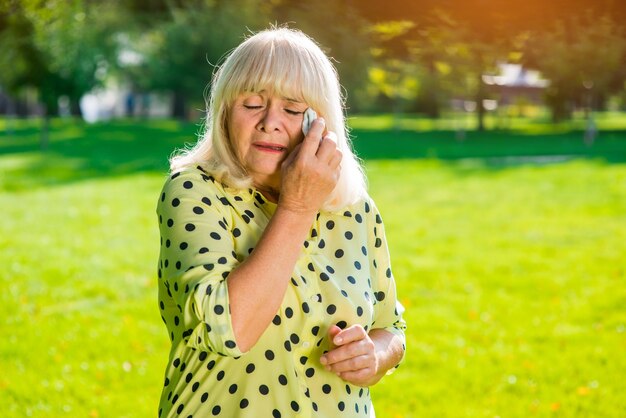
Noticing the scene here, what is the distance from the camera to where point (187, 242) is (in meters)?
2.02

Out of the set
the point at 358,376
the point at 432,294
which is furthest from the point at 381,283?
the point at 432,294

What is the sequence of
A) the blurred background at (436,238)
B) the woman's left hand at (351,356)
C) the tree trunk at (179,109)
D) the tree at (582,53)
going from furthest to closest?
1. the tree trunk at (179,109)
2. the blurred background at (436,238)
3. the tree at (582,53)
4. the woman's left hand at (351,356)

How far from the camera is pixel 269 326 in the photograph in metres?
2.13

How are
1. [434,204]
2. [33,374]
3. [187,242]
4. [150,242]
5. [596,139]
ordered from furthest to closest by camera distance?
[596,139]
[434,204]
[150,242]
[33,374]
[187,242]

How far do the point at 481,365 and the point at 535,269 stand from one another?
3567 millimetres

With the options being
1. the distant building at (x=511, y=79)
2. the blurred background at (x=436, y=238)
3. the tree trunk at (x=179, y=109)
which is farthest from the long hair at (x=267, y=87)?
the tree trunk at (x=179, y=109)

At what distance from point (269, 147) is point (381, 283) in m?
0.57

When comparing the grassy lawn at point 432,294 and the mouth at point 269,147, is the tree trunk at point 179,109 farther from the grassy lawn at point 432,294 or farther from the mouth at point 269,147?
the mouth at point 269,147

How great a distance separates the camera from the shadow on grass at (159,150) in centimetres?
2094

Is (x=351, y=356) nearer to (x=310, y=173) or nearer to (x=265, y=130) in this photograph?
(x=310, y=173)

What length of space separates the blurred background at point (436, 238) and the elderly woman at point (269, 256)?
816 millimetres

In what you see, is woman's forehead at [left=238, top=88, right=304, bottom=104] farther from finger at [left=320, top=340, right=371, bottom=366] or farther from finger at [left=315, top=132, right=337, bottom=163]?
finger at [left=320, top=340, right=371, bottom=366]

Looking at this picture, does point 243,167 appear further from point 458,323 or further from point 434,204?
point 434,204

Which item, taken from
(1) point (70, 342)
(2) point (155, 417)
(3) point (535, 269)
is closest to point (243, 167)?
(2) point (155, 417)
